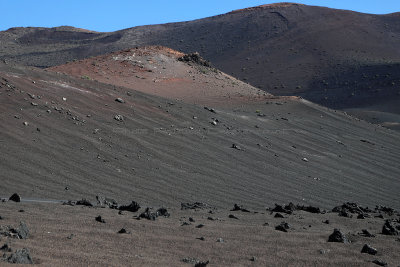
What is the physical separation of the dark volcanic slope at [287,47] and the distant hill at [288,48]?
0.35 feet

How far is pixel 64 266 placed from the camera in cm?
648

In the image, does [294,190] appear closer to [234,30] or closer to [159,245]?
[159,245]

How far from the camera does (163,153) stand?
66.1ft

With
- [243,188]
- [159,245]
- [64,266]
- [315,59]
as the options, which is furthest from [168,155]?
[315,59]

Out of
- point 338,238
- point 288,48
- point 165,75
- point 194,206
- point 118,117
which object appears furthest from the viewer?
point 288,48

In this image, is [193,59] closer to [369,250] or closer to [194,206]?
[194,206]

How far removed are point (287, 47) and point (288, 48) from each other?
544 millimetres

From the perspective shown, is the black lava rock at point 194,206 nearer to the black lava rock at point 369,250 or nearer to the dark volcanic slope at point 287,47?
the black lava rock at point 369,250

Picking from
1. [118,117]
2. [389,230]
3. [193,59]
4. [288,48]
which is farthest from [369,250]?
[288,48]

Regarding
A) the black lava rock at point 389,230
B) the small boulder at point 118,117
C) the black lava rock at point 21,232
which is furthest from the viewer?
the small boulder at point 118,117

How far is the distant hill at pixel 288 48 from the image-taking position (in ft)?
210

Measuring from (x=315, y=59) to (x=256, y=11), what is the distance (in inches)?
1023

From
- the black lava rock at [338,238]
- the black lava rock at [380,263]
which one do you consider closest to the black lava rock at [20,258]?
the black lava rock at [380,263]

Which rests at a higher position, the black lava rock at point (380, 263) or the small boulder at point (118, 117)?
the small boulder at point (118, 117)
